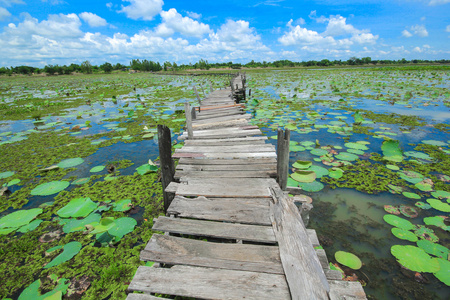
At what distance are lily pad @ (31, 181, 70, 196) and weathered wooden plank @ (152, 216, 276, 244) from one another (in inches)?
102

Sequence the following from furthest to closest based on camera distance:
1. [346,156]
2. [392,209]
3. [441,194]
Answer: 1. [346,156]
2. [441,194]
3. [392,209]

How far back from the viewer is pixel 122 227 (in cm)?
273

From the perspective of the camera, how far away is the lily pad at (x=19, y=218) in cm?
272

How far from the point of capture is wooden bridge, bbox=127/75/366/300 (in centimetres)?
145

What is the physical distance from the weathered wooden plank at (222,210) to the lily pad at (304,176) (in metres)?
1.62

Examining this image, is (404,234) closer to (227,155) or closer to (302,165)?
(302,165)

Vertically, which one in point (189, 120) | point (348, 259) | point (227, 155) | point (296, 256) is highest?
point (189, 120)

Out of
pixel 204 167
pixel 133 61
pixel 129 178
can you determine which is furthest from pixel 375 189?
pixel 133 61

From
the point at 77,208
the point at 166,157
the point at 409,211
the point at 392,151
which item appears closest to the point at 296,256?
the point at 166,157

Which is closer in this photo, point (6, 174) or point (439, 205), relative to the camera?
point (439, 205)

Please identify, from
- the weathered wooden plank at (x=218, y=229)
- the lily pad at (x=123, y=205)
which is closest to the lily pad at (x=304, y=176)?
the weathered wooden plank at (x=218, y=229)

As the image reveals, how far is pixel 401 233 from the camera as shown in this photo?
8.23 ft

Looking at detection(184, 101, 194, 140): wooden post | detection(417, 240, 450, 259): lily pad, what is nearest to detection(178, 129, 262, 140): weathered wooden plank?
detection(184, 101, 194, 140): wooden post

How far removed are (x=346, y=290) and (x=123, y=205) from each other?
3029mm
